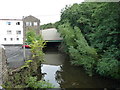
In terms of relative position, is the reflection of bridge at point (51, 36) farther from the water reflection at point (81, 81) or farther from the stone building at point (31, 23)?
the water reflection at point (81, 81)

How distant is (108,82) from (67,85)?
8.69 ft

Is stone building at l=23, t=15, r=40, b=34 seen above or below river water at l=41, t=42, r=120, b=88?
above

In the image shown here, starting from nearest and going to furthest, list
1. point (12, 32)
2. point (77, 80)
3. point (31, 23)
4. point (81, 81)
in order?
point (81, 81), point (77, 80), point (31, 23), point (12, 32)

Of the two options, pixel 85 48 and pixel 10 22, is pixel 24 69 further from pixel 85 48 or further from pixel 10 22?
pixel 10 22

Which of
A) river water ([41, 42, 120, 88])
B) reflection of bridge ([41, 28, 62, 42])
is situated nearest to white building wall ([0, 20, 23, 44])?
reflection of bridge ([41, 28, 62, 42])

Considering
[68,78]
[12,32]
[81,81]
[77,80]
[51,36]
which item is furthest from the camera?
[51,36]

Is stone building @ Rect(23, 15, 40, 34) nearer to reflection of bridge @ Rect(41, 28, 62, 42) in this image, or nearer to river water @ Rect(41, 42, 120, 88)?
reflection of bridge @ Rect(41, 28, 62, 42)

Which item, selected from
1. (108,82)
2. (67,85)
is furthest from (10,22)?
(108,82)

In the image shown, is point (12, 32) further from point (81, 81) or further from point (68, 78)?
point (81, 81)

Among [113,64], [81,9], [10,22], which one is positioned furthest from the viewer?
[10,22]

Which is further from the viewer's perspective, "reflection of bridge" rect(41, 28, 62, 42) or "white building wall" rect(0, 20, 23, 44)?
"reflection of bridge" rect(41, 28, 62, 42)

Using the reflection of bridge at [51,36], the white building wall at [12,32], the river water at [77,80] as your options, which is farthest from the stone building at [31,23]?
the river water at [77,80]

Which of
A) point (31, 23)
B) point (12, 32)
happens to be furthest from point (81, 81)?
point (12, 32)

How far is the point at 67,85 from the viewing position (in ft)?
27.0
